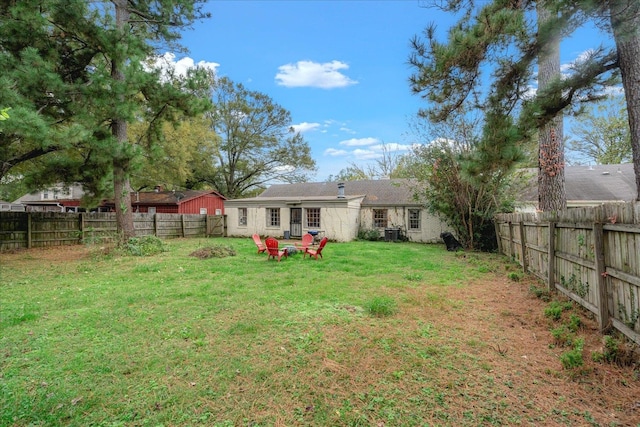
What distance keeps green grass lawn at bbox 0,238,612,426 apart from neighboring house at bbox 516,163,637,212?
1335cm

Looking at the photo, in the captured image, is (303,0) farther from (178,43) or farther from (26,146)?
(26,146)

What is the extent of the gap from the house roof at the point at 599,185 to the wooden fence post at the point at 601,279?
13.5 meters

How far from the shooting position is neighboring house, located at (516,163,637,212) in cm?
1614

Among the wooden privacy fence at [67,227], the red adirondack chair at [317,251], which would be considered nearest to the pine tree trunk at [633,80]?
the red adirondack chair at [317,251]

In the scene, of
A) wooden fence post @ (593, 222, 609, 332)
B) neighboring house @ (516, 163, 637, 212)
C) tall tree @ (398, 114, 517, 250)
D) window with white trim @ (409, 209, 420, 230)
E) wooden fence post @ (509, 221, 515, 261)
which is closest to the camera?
wooden fence post @ (593, 222, 609, 332)

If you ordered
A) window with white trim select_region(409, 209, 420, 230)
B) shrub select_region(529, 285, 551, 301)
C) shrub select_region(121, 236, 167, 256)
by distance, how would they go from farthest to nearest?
window with white trim select_region(409, 209, 420, 230) < shrub select_region(121, 236, 167, 256) < shrub select_region(529, 285, 551, 301)

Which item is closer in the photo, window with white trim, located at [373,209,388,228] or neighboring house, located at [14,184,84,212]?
window with white trim, located at [373,209,388,228]

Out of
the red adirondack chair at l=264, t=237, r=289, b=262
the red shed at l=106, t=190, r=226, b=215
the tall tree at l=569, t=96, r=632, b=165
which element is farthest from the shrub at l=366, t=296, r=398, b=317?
the tall tree at l=569, t=96, r=632, b=165

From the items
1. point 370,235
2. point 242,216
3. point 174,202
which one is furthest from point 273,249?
point 174,202

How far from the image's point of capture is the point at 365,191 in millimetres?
21750

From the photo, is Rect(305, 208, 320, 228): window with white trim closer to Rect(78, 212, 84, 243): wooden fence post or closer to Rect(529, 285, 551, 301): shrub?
Rect(78, 212, 84, 243): wooden fence post

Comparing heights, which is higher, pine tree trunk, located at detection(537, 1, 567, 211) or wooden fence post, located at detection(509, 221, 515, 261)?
pine tree trunk, located at detection(537, 1, 567, 211)

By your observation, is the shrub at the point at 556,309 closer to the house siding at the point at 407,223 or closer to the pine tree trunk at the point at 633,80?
the pine tree trunk at the point at 633,80

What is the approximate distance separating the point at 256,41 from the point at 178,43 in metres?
3.48
